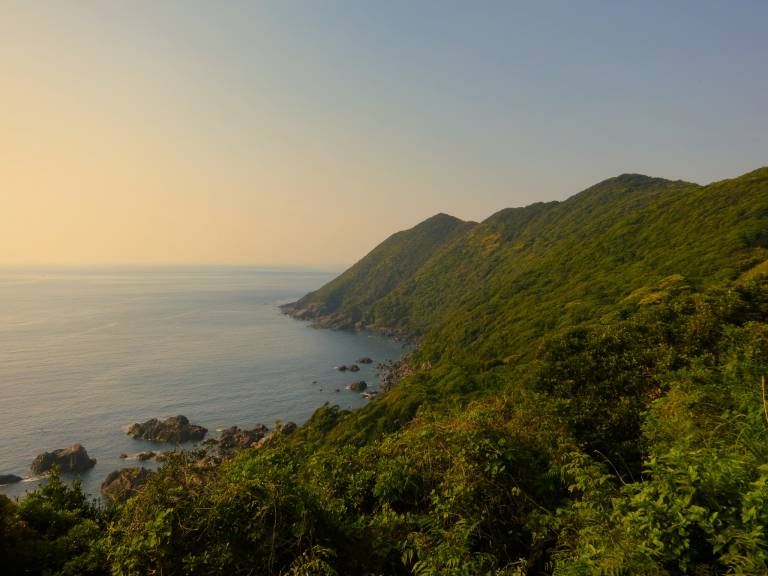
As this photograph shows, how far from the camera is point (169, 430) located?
76.1 metres

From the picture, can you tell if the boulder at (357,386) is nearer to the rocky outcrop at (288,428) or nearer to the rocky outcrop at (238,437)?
the rocky outcrop at (288,428)

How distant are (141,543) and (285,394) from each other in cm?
9804

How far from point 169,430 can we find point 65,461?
53.1 feet

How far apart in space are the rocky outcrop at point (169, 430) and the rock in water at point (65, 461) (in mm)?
11574

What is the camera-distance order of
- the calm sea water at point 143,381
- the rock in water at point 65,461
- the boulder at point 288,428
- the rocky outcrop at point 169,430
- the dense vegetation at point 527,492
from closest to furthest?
the dense vegetation at point 527,492 < the rock in water at point 65,461 < the rocky outcrop at point 169,430 < the calm sea water at point 143,381 < the boulder at point 288,428

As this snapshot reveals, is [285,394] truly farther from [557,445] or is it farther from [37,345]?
[37,345]

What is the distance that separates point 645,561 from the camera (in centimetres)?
626

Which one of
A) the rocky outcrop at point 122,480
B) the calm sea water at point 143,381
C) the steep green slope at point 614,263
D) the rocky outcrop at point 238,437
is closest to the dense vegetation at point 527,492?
the steep green slope at point 614,263

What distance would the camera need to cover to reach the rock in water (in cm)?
6259

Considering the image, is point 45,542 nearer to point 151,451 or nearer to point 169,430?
point 151,451

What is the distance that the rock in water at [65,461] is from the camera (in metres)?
62.6

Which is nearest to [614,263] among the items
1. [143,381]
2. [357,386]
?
[357,386]

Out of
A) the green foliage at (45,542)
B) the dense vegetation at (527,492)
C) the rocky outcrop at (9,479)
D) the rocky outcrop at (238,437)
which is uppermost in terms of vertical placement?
the dense vegetation at (527,492)

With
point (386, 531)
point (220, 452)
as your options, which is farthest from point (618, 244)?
point (386, 531)
